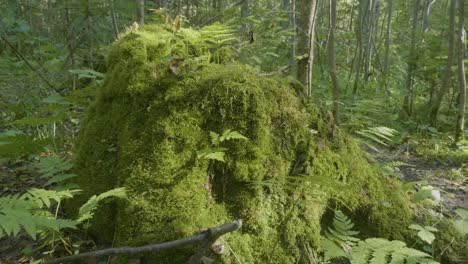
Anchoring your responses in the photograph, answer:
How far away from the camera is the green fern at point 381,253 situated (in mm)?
2117

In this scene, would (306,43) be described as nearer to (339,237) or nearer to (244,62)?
(244,62)

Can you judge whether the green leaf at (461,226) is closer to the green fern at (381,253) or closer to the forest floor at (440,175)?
the green fern at (381,253)

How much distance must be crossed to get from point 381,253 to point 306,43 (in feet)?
8.75

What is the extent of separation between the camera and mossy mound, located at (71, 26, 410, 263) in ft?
7.93

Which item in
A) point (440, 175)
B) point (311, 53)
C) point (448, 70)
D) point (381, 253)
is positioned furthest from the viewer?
point (448, 70)

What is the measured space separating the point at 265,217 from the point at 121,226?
1.03m

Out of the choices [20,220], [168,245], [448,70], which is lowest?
[168,245]

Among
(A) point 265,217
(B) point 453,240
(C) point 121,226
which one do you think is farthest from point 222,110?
(B) point 453,240

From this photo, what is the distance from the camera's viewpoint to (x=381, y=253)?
2.15m

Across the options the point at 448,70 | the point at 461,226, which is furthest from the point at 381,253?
the point at 448,70

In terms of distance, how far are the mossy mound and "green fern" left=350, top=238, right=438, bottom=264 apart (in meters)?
0.42

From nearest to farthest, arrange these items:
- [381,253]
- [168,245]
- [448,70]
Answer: [168,245] < [381,253] < [448,70]

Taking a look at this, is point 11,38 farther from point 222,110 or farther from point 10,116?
point 222,110

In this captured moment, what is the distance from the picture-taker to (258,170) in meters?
2.69
